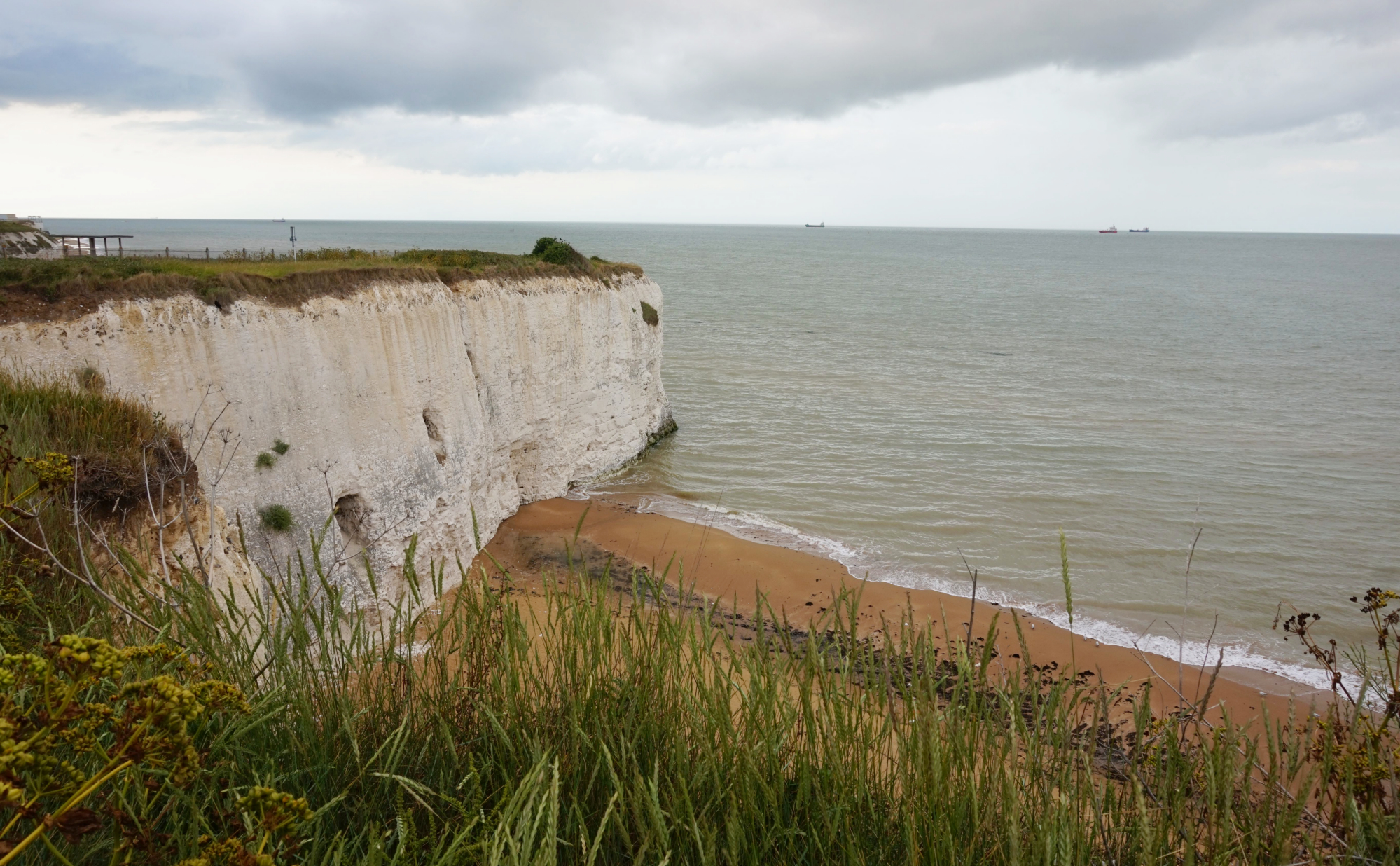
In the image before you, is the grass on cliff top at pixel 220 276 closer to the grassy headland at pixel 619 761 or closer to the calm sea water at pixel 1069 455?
the calm sea water at pixel 1069 455

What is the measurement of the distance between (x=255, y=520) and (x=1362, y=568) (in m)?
21.4

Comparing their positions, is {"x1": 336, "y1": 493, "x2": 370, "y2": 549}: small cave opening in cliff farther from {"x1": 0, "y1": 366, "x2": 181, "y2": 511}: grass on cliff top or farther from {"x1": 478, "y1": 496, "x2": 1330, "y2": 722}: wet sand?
{"x1": 0, "y1": 366, "x2": 181, "y2": 511}: grass on cliff top

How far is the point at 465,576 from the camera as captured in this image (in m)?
3.22

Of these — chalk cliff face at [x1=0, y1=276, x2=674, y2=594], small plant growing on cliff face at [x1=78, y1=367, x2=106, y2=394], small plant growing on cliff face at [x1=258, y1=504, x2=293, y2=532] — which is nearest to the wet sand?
chalk cliff face at [x1=0, y1=276, x2=674, y2=594]

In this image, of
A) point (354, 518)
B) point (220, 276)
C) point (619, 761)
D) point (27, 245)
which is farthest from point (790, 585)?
point (27, 245)

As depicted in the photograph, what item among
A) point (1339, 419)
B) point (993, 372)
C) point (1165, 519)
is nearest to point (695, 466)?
point (1165, 519)

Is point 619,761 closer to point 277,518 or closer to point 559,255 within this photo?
point 277,518

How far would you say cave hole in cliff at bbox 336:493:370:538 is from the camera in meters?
14.1

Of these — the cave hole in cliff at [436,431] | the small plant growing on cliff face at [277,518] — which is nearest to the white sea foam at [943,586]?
the cave hole in cliff at [436,431]

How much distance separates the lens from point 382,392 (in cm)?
1475

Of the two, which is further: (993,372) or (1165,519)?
(993,372)

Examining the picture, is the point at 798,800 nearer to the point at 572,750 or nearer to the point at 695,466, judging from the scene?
the point at 572,750

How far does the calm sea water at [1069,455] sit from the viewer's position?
54.4ft

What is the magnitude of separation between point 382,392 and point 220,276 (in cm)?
321
